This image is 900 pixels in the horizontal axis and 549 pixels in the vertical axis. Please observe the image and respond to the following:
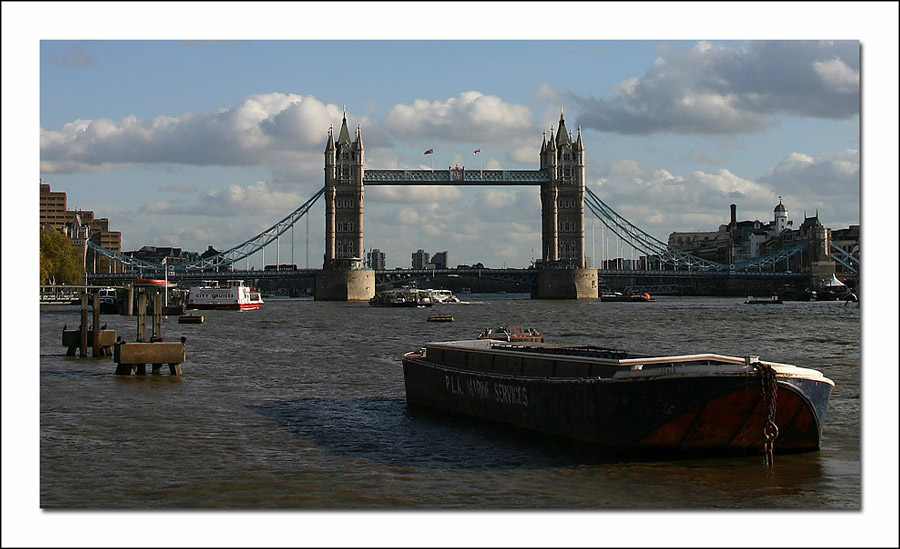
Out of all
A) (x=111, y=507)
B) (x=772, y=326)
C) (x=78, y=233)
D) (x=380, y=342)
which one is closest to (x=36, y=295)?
(x=111, y=507)

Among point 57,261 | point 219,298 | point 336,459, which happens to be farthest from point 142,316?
point 57,261

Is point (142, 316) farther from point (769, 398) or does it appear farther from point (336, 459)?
point (769, 398)

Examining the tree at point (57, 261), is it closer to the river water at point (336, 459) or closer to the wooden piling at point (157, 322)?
the wooden piling at point (157, 322)

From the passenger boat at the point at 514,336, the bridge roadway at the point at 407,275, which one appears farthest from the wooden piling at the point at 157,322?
the bridge roadway at the point at 407,275

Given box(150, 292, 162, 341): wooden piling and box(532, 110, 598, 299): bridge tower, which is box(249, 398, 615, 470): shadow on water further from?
box(532, 110, 598, 299): bridge tower

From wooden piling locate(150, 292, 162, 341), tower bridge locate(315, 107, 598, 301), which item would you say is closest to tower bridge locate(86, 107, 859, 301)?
tower bridge locate(315, 107, 598, 301)

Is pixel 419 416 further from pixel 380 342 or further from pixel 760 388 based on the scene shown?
pixel 380 342
